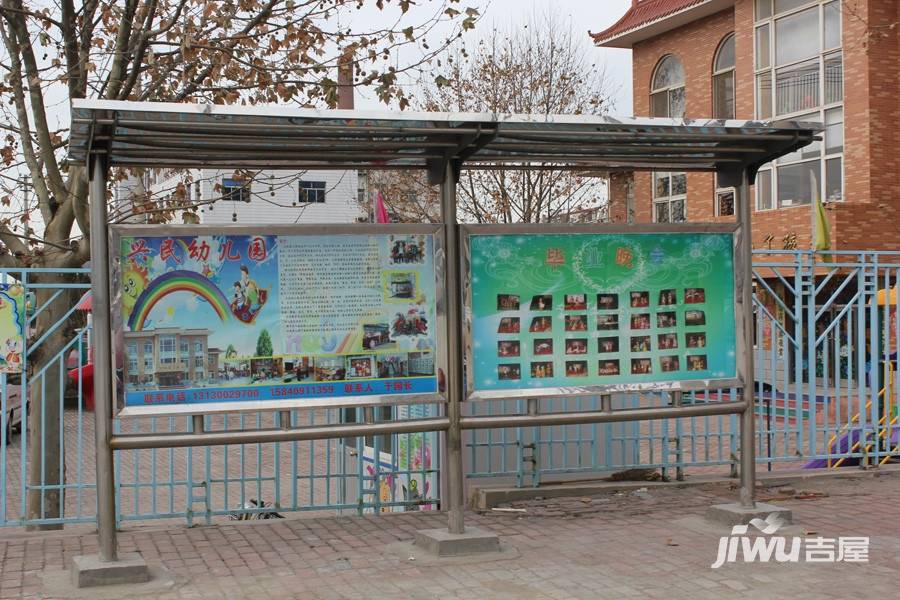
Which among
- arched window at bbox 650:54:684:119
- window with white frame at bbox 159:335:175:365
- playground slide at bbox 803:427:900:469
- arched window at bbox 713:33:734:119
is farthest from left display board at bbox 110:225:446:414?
arched window at bbox 650:54:684:119

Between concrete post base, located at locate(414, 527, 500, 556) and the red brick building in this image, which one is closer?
concrete post base, located at locate(414, 527, 500, 556)

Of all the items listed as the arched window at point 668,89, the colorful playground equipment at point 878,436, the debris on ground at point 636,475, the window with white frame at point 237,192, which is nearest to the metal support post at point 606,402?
the debris on ground at point 636,475

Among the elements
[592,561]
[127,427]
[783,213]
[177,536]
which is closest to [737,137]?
[592,561]

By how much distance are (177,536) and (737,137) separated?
185 inches

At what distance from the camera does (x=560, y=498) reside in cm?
866

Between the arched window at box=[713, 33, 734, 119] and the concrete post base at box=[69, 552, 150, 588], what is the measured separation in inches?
996

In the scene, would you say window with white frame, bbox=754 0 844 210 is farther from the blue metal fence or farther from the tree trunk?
the tree trunk

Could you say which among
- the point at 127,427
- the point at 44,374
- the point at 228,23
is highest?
the point at 228,23

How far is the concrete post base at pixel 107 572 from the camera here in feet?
19.5

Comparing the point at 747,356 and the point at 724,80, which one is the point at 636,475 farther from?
the point at 724,80

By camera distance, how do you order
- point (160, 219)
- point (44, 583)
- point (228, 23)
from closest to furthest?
1. point (44, 583)
2. point (228, 23)
3. point (160, 219)

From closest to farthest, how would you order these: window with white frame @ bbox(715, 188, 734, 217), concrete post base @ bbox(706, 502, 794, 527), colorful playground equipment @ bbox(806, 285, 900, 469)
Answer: concrete post base @ bbox(706, 502, 794, 527), colorful playground equipment @ bbox(806, 285, 900, 469), window with white frame @ bbox(715, 188, 734, 217)

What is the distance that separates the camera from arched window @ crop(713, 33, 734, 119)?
1128 inches

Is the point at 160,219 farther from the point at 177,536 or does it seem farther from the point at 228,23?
the point at 177,536
